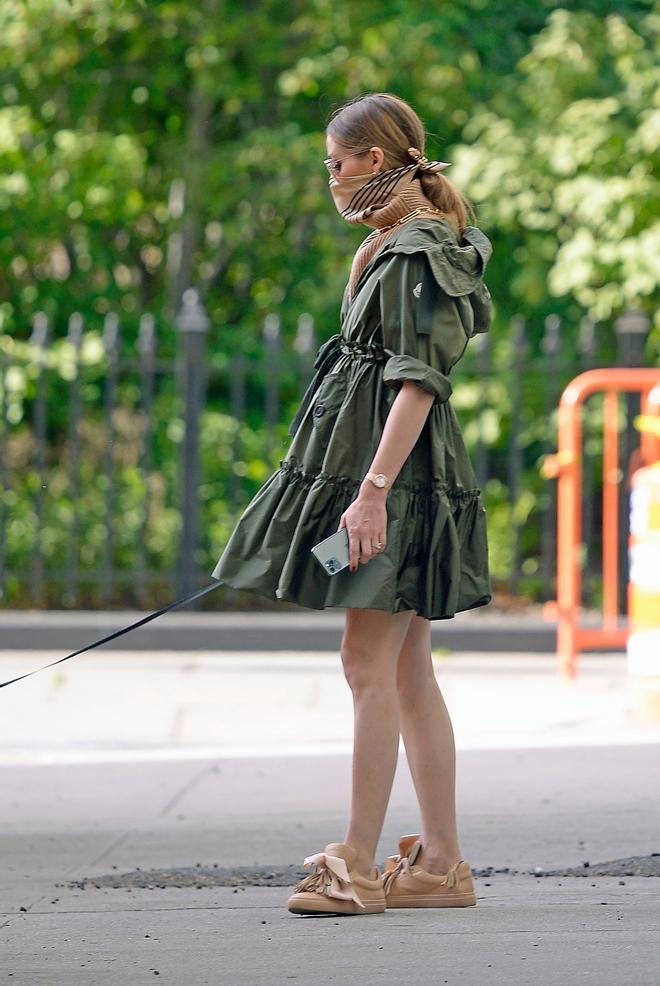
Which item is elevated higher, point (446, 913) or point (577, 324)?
point (577, 324)

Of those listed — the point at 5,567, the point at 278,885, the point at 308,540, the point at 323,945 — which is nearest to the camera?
the point at 323,945

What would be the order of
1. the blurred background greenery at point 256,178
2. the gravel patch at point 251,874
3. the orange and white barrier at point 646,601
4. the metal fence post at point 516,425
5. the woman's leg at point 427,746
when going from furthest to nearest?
the blurred background greenery at point 256,178 → the metal fence post at point 516,425 → the orange and white barrier at point 646,601 → the gravel patch at point 251,874 → the woman's leg at point 427,746

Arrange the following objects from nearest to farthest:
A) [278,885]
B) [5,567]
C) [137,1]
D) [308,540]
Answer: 1. [308,540]
2. [278,885]
3. [5,567]
4. [137,1]

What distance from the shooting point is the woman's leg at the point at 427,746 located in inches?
141

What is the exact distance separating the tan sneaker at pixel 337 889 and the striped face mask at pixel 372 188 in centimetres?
138

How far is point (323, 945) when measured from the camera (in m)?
3.26

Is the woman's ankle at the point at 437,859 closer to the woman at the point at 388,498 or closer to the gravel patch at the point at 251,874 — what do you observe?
the woman at the point at 388,498

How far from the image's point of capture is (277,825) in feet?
15.6

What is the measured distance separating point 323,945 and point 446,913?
0.41 meters

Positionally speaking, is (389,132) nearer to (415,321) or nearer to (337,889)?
(415,321)

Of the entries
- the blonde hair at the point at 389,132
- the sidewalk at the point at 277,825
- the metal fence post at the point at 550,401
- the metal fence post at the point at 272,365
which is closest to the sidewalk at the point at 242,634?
the sidewalk at the point at 277,825

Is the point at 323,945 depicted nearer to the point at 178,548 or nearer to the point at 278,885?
the point at 278,885

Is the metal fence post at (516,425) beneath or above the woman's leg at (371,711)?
above

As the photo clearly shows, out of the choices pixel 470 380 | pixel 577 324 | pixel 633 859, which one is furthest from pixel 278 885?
pixel 577 324
